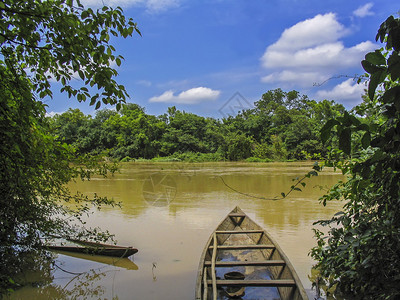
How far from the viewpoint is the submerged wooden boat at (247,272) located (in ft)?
9.07

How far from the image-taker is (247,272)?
3646 mm

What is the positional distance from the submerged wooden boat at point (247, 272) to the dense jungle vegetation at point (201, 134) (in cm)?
2249

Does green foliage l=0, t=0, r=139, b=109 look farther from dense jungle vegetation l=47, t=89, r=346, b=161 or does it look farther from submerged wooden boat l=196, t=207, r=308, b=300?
dense jungle vegetation l=47, t=89, r=346, b=161

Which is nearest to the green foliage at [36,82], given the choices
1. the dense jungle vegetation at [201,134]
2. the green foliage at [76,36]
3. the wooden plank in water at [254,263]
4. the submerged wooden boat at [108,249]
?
the green foliage at [76,36]

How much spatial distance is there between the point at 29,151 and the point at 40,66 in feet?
2.43

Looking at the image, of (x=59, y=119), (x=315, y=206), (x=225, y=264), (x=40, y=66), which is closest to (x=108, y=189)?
(x=315, y=206)

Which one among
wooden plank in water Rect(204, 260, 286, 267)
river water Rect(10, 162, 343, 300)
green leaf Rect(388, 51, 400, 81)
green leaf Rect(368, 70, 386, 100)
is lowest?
river water Rect(10, 162, 343, 300)

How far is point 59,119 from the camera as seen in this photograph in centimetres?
3216

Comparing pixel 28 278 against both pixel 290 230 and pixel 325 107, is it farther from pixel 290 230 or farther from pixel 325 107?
pixel 325 107

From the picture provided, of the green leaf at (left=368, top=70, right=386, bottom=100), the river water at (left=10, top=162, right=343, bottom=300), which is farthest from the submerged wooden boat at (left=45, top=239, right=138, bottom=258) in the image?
the green leaf at (left=368, top=70, right=386, bottom=100)

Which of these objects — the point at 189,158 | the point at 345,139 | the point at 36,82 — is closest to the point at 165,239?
the point at 36,82

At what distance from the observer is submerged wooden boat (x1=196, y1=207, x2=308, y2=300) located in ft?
9.07

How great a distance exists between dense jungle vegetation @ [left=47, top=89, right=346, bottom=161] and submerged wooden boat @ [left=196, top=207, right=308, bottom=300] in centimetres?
2249

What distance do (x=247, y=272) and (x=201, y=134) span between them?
2938 centimetres
